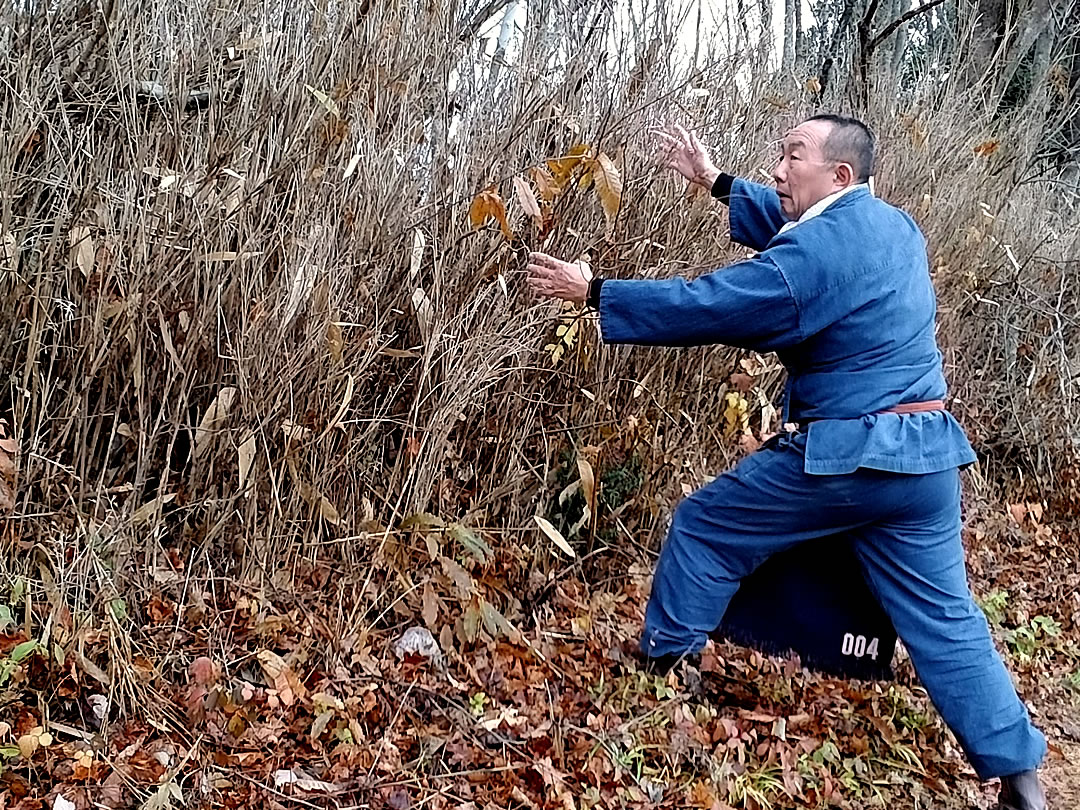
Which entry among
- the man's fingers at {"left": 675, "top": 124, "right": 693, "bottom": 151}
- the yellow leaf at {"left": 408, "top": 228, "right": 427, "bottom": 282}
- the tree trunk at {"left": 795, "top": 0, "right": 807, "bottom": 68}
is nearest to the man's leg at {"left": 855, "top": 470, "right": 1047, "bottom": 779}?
the man's fingers at {"left": 675, "top": 124, "right": 693, "bottom": 151}

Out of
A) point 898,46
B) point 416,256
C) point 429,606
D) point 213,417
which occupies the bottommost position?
point 429,606

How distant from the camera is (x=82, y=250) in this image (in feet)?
9.01

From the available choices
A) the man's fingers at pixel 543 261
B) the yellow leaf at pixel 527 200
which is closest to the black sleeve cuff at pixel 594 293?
the man's fingers at pixel 543 261

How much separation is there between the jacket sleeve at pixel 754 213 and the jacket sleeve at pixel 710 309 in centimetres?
73

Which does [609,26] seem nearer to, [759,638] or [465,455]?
[465,455]

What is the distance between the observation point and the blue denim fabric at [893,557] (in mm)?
2910

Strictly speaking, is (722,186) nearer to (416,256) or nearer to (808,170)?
(808,170)

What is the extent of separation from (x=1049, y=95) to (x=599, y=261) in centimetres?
565

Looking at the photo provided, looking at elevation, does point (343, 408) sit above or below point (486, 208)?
below

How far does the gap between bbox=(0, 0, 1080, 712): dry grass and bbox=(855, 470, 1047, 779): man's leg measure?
114 centimetres

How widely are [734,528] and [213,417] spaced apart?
166cm

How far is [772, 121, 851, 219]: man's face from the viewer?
305cm

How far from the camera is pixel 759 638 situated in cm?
341

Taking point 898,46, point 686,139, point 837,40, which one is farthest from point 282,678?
point 898,46
